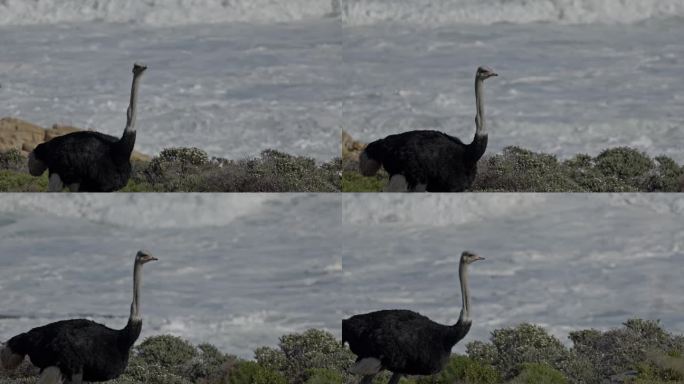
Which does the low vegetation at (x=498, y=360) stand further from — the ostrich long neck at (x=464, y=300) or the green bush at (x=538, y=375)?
the ostrich long neck at (x=464, y=300)

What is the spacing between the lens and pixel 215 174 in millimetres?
15180

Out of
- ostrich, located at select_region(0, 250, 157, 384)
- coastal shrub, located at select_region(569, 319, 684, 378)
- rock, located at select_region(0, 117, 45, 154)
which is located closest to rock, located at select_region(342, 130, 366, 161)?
ostrich, located at select_region(0, 250, 157, 384)

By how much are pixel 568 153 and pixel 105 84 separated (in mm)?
4079

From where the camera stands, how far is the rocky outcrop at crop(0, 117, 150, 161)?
15.4 metres

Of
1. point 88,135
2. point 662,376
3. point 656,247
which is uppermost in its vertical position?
point 88,135

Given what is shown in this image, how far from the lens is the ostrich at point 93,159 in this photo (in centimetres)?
1418

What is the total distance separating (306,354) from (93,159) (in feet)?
7.80

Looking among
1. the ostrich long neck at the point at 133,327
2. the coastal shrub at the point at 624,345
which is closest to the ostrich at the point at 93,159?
the ostrich long neck at the point at 133,327

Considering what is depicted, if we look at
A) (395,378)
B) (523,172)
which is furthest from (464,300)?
(523,172)

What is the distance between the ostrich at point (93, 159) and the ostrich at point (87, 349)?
677mm

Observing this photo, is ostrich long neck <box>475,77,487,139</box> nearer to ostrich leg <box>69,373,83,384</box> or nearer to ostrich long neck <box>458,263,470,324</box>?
ostrich long neck <box>458,263,470,324</box>

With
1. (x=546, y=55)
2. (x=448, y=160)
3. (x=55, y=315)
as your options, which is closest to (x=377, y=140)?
(x=448, y=160)

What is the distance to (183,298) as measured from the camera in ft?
48.3

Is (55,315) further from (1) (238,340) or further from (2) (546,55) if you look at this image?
(2) (546,55)
